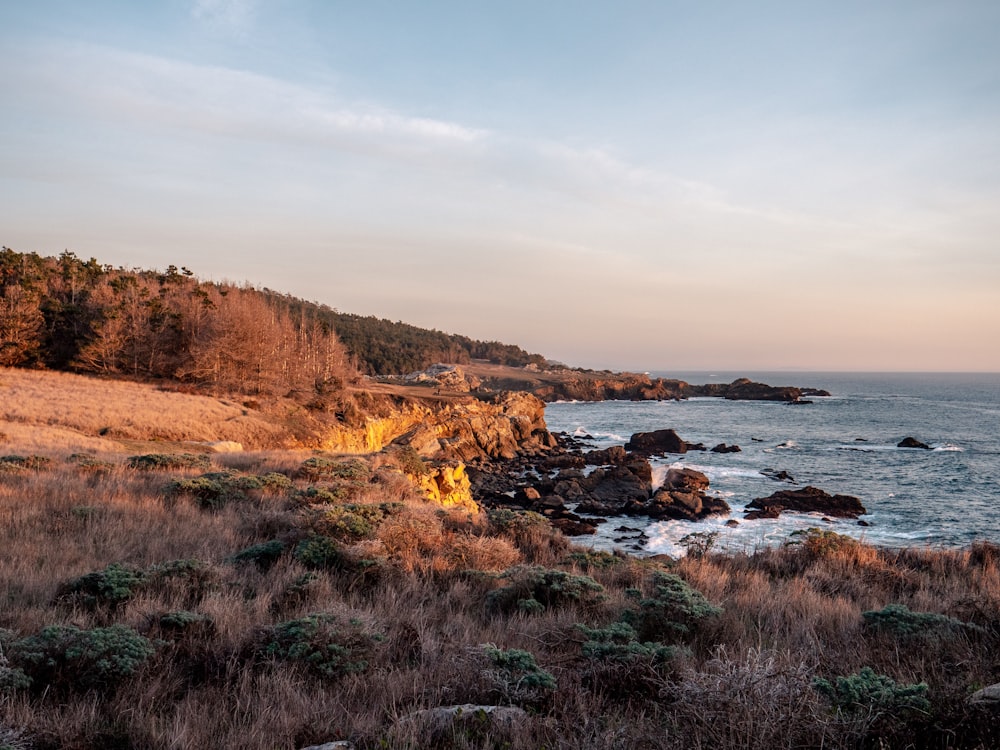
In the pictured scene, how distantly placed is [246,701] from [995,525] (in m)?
31.9

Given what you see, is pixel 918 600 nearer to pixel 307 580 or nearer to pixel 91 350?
Answer: pixel 307 580

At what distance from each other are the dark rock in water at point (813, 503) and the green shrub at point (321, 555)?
25.9 metres

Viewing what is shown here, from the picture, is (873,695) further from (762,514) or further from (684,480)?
(684,480)

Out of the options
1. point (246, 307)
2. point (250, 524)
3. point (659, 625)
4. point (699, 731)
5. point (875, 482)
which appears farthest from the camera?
point (246, 307)

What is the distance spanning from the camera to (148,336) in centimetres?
4219

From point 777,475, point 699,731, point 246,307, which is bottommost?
point 777,475

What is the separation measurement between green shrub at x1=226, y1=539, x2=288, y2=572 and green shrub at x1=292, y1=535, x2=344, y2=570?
0.97 feet

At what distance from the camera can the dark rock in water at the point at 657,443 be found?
4991cm

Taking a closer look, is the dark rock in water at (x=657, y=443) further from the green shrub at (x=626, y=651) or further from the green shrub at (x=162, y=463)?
the green shrub at (x=626, y=651)

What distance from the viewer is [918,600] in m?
6.52

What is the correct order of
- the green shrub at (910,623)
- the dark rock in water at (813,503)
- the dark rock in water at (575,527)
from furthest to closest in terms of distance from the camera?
the dark rock in water at (813,503)
the dark rock in water at (575,527)
the green shrub at (910,623)

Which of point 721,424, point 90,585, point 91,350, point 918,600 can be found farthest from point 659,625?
point 721,424

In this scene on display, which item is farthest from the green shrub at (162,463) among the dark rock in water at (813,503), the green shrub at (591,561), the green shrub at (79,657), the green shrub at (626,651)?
the dark rock in water at (813,503)

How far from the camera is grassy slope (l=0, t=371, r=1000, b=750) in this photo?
3.07 meters
